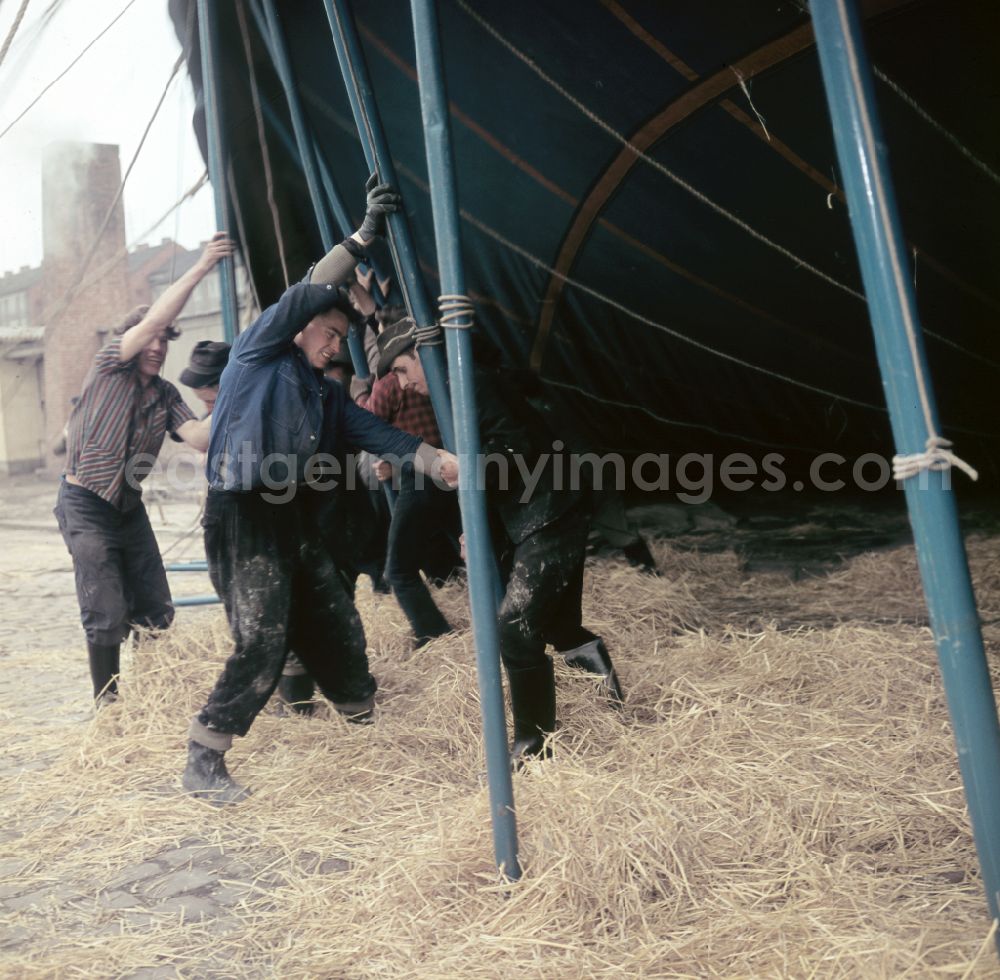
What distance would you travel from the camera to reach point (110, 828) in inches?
128

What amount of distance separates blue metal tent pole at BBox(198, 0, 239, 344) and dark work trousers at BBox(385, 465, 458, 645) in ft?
3.67

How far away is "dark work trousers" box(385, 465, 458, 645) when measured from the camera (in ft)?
16.0

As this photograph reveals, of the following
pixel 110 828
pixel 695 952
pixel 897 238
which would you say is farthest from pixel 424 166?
pixel 695 952

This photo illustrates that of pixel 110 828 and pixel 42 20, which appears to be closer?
pixel 110 828

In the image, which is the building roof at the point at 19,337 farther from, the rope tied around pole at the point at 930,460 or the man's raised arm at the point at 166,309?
the rope tied around pole at the point at 930,460

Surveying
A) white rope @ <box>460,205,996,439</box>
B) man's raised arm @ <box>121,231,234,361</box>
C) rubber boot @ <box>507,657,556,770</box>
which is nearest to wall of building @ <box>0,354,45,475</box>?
white rope @ <box>460,205,996,439</box>

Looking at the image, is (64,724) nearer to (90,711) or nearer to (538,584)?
(90,711)

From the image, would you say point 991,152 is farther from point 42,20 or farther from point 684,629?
point 42,20

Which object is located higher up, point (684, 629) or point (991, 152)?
point (991, 152)

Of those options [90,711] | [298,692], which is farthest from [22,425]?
[298,692]

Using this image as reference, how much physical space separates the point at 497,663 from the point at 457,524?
283cm

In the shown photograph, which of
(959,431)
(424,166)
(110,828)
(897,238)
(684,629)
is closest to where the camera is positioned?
(897,238)

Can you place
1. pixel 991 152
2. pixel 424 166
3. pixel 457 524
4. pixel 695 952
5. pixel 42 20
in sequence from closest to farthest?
pixel 695 952 < pixel 42 20 < pixel 991 152 < pixel 457 524 < pixel 424 166

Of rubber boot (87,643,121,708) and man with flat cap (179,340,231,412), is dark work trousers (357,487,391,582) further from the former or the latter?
rubber boot (87,643,121,708)
